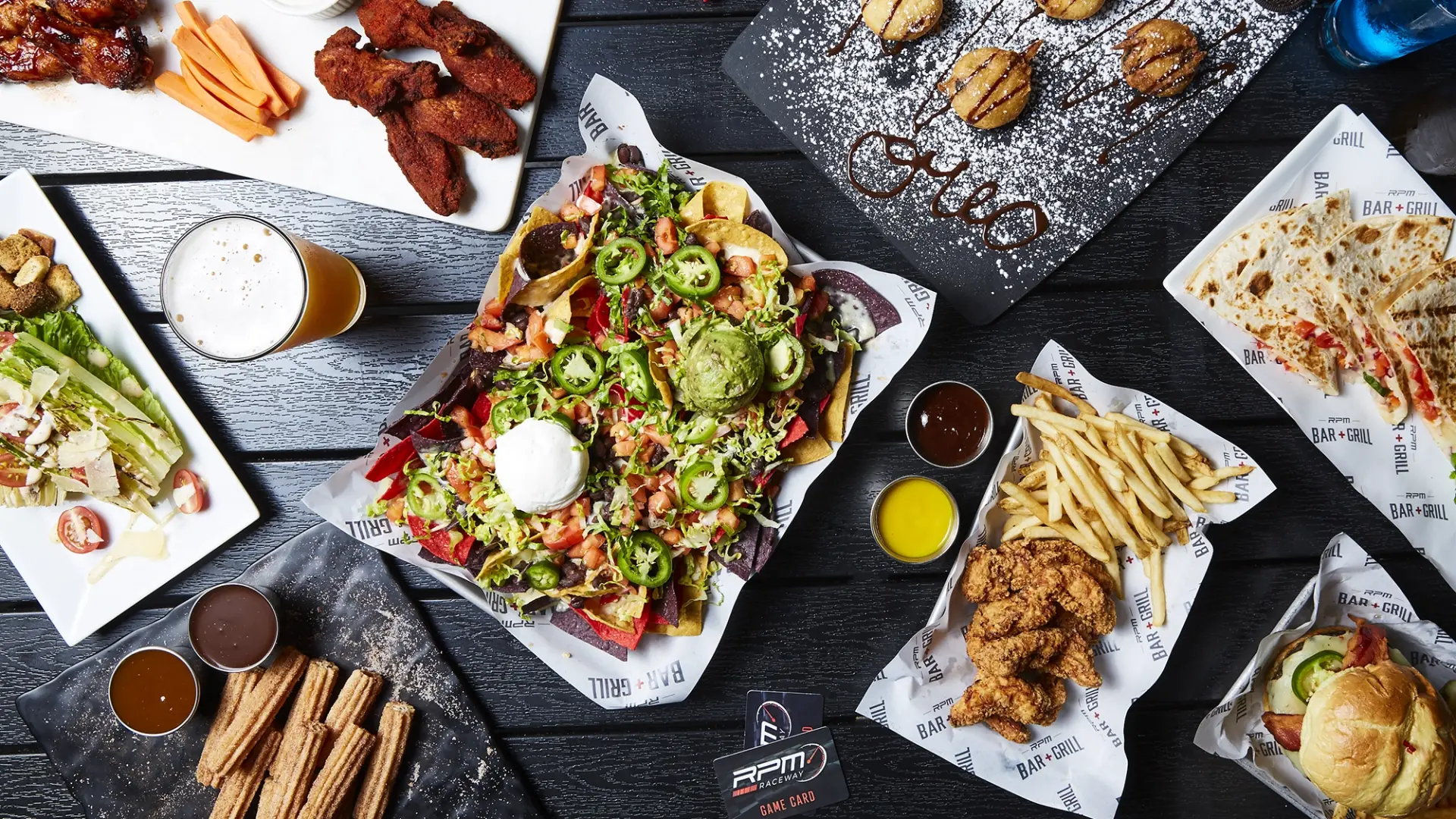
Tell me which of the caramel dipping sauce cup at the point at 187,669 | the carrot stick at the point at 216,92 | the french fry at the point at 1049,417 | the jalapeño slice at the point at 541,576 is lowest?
the caramel dipping sauce cup at the point at 187,669

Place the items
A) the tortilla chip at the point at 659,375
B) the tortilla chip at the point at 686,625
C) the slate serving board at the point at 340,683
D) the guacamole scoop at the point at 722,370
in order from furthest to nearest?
the slate serving board at the point at 340,683, the tortilla chip at the point at 686,625, the tortilla chip at the point at 659,375, the guacamole scoop at the point at 722,370

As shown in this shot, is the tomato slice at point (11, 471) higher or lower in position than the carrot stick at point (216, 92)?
lower

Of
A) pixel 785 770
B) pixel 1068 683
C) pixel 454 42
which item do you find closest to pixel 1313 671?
pixel 1068 683

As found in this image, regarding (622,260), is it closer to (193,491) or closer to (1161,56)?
(193,491)

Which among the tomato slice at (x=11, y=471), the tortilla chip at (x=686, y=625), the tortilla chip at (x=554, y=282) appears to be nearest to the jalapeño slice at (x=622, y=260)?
the tortilla chip at (x=554, y=282)

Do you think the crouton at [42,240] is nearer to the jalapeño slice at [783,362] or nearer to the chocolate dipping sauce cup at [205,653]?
the chocolate dipping sauce cup at [205,653]

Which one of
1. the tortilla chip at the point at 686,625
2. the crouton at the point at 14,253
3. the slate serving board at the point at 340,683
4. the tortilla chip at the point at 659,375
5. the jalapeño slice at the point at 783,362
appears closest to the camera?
the jalapeño slice at the point at 783,362

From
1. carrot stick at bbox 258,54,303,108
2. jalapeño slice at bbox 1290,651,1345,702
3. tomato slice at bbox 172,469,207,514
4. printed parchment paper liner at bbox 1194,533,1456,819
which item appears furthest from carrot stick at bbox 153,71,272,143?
jalapeño slice at bbox 1290,651,1345,702

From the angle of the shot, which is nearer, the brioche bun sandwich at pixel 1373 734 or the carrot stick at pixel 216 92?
the brioche bun sandwich at pixel 1373 734
